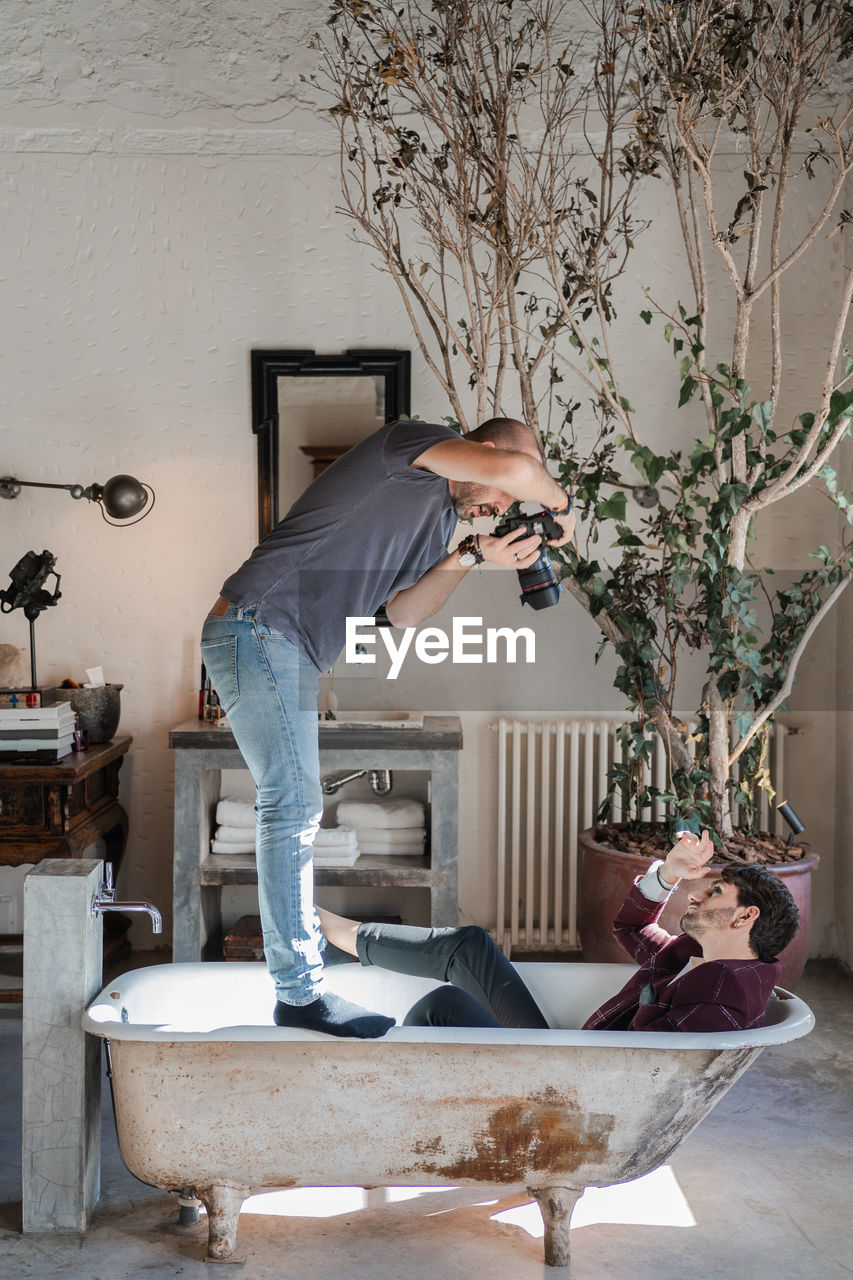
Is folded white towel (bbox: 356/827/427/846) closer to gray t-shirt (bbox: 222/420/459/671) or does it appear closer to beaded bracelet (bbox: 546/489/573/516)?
gray t-shirt (bbox: 222/420/459/671)

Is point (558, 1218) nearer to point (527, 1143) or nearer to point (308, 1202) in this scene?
point (527, 1143)

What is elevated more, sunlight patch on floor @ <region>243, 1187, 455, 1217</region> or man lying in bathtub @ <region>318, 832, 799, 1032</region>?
man lying in bathtub @ <region>318, 832, 799, 1032</region>

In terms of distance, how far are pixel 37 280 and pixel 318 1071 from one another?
122 inches

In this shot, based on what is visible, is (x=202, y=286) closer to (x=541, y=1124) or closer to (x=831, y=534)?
(x=831, y=534)

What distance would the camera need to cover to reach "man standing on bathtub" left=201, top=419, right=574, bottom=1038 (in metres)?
2.24

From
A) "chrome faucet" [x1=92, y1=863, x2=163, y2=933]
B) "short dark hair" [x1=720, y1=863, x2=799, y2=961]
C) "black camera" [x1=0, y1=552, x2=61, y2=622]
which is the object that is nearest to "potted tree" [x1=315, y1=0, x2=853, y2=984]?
"short dark hair" [x1=720, y1=863, x2=799, y2=961]

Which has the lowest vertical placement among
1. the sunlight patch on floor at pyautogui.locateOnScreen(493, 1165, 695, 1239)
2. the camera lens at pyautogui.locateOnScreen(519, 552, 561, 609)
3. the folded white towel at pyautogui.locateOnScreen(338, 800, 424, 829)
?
the sunlight patch on floor at pyautogui.locateOnScreen(493, 1165, 695, 1239)

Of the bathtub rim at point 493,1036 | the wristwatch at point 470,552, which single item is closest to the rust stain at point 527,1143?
the bathtub rim at point 493,1036

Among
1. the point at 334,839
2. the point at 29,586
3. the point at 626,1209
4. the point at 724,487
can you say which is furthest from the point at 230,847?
the point at 724,487

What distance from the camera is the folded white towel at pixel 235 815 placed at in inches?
148

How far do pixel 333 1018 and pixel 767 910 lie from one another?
0.84m

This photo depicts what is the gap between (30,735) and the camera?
11.4 ft

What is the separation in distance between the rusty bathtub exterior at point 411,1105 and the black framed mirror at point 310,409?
7.43 feet

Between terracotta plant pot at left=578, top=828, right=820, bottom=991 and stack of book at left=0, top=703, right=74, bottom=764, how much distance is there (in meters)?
1.67
